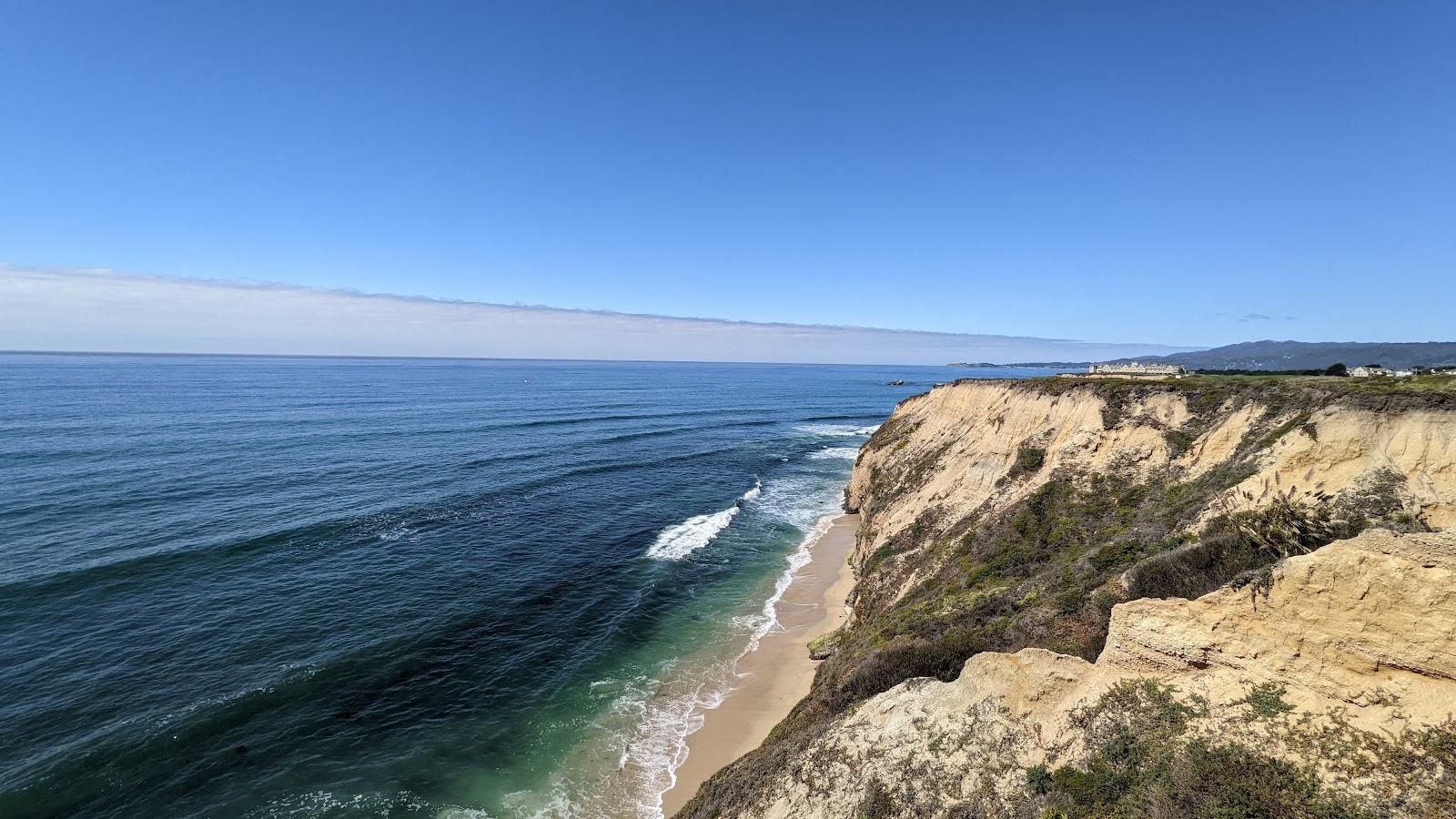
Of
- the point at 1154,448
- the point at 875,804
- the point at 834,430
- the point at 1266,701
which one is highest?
the point at 1154,448

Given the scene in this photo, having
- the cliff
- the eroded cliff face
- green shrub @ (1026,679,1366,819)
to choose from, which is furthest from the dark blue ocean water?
green shrub @ (1026,679,1366,819)

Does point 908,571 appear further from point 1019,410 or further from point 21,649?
point 21,649

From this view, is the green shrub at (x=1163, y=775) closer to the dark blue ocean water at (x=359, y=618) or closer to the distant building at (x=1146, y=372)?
the dark blue ocean water at (x=359, y=618)

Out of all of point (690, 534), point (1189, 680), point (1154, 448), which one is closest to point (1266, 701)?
point (1189, 680)

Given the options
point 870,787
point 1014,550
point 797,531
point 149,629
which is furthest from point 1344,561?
point 149,629

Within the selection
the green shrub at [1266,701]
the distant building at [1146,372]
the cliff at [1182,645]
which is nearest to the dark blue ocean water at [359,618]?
the cliff at [1182,645]

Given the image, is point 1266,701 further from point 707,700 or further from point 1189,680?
point 707,700
